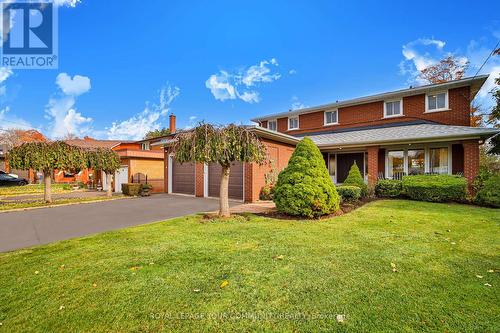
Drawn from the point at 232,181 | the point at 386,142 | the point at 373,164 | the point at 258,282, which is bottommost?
the point at 258,282

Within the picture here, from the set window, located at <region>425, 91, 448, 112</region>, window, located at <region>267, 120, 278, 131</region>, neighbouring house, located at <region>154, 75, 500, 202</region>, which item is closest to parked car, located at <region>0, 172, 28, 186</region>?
neighbouring house, located at <region>154, 75, 500, 202</region>

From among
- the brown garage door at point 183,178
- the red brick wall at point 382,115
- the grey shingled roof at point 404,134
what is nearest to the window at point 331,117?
the red brick wall at point 382,115

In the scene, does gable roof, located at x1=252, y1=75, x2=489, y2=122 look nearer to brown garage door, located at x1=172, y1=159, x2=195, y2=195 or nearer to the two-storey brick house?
the two-storey brick house

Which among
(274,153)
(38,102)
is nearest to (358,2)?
(274,153)

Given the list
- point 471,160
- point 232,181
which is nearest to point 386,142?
point 471,160

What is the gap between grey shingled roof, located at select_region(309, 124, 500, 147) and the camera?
450 inches

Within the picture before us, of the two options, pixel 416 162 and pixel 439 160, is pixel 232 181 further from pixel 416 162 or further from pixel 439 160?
pixel 439 160

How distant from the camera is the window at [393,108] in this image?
16266 mm

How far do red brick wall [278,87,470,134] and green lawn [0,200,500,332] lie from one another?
37.9 ft

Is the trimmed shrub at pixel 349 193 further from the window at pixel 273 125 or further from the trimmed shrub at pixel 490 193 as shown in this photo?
the window at pixel 273 125

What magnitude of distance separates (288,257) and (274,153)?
9934 mm

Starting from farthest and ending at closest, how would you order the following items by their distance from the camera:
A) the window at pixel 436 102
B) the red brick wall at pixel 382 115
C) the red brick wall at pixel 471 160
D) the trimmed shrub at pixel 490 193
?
the window at pixel 436 102, the red brick wall at pixel 382 115, the red brick wall at pixel 471 160, the trimmed shrub at pixel 490 193

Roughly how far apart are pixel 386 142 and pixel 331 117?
677 cm

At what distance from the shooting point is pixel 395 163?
15.0 m
